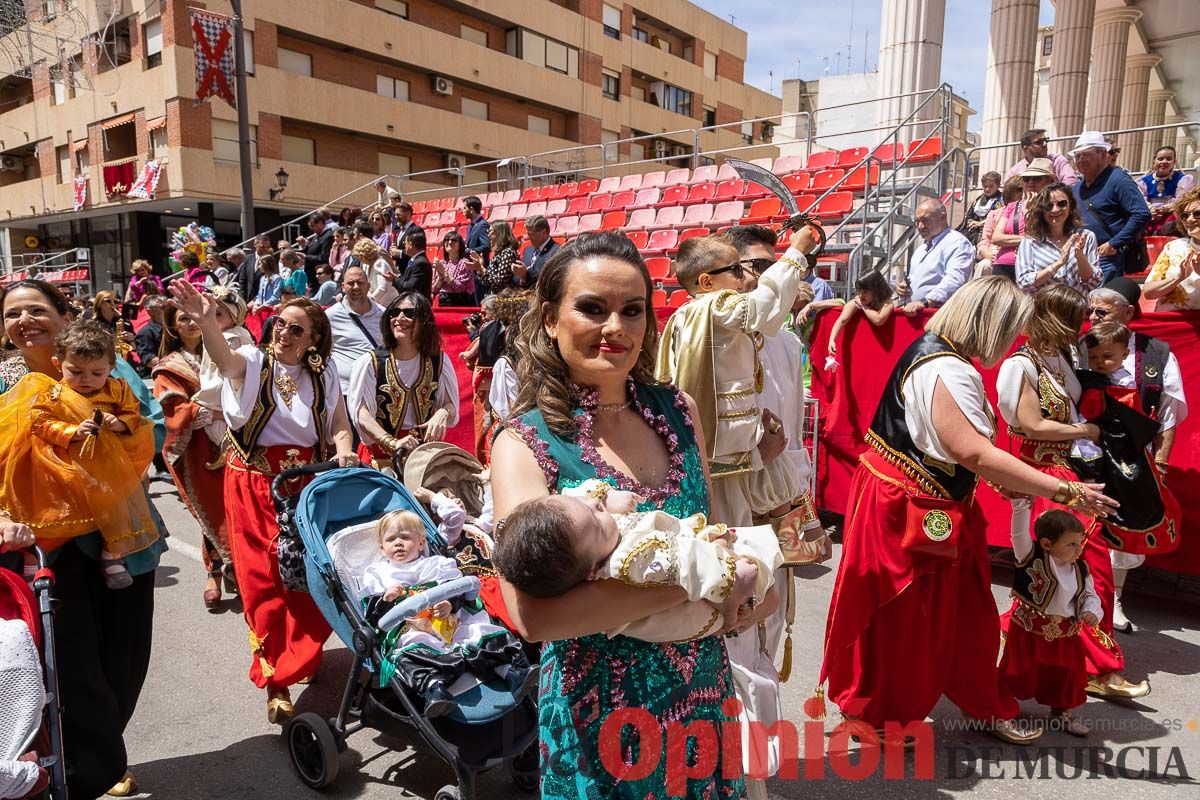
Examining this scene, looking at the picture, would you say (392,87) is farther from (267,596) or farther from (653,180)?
(267,596)

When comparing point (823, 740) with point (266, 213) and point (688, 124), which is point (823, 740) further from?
point (688, 124)

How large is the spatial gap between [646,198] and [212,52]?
979 centimetres

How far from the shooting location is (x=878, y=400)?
5.81 metres

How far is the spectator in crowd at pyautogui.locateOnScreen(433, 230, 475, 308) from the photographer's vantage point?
34.7 ft

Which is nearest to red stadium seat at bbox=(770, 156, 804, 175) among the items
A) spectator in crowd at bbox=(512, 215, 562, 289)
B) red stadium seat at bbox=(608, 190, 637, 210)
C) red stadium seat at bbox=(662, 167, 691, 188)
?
red stadium seat at bbox=(662, 167, 691, 188)

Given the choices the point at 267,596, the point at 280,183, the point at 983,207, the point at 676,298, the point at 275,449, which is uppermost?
the point at 280,183

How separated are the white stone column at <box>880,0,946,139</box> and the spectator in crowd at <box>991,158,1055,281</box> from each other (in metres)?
4.62

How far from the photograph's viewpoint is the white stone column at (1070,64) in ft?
42.6

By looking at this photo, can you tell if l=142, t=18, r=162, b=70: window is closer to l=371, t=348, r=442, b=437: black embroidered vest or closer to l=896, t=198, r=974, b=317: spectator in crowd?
l=371, t=348, r=442, b=437: black embroidered vest

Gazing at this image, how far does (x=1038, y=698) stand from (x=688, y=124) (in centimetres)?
4086

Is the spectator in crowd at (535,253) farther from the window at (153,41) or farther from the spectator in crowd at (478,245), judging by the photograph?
the window at (153,41)

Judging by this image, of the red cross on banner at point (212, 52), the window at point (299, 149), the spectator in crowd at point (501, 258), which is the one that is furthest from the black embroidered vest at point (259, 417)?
the window at point (299, 149)

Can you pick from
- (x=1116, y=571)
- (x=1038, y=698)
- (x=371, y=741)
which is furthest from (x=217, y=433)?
(x=1116, y=571)

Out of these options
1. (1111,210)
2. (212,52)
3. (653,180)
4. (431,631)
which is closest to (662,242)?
(653,180)
